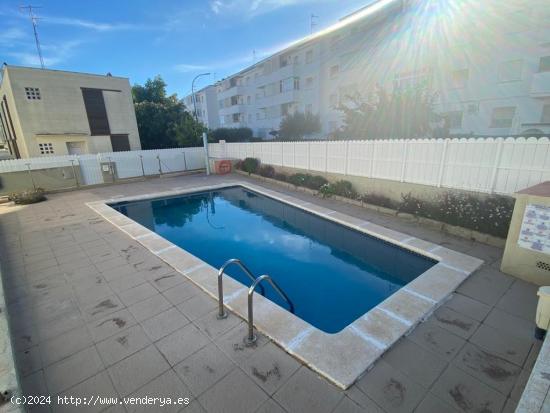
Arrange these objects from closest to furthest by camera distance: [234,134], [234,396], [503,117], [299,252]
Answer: [234,396]
[299,252]
[503,117]
[234,134]

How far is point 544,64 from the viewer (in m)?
14.8

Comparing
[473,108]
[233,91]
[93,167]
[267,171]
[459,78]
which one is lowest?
[267,171]

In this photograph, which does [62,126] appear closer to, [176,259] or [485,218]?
[176,259]

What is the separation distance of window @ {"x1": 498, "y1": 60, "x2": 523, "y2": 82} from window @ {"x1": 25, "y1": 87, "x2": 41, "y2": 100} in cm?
2982

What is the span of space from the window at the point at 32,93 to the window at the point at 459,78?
2818 centimetres

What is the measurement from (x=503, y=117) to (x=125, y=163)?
2406cm

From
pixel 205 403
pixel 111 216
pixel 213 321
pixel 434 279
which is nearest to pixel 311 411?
pixel 205 403

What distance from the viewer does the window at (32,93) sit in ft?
52.3

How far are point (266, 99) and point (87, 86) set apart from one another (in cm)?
1796

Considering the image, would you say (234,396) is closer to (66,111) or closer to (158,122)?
(66,111)

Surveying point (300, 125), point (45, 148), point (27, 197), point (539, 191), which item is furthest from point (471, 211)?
point (45, 148)

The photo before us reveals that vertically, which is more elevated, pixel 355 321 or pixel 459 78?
pixel 459 78

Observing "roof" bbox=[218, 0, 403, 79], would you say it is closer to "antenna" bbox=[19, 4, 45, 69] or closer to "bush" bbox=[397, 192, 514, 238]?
"antenna" bbox=[19, 4, 45, 69]

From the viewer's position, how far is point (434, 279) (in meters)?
4.53
